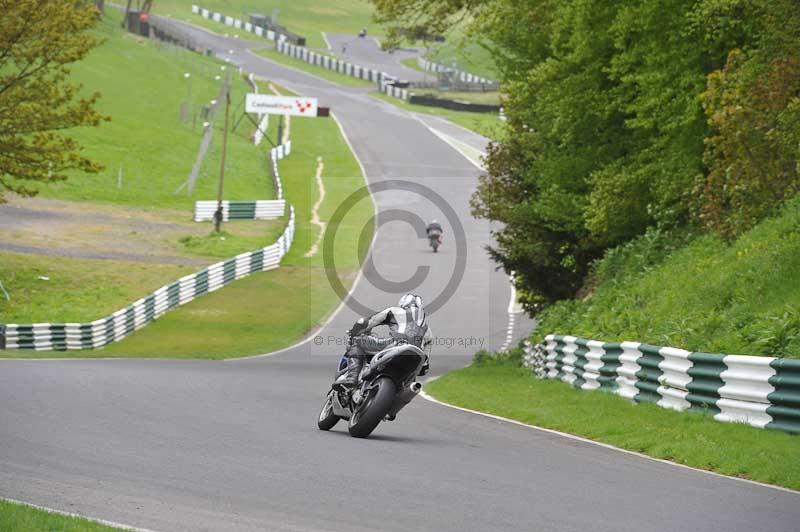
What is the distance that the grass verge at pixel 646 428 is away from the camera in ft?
36.9

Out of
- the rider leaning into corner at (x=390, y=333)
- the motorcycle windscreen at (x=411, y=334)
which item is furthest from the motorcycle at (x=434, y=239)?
the motorcycle windscreen at (x=411, y=334)

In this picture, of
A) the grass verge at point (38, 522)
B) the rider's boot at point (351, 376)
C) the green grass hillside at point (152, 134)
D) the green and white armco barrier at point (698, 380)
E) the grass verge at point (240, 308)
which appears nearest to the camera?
the grass verge at point (38, 522)

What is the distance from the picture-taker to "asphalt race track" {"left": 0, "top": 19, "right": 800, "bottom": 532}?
8594mm

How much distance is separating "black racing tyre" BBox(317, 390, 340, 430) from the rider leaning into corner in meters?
0.40

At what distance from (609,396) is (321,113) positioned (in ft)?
227

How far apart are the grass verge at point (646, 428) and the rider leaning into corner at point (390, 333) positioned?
2486mm

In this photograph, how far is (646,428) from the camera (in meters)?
13.8

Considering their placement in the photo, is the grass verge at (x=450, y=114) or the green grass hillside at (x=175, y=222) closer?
the green grass hillside at (x=175, y=222)

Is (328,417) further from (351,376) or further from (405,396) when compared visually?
(405,396)

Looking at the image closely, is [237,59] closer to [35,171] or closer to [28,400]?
[35,171]

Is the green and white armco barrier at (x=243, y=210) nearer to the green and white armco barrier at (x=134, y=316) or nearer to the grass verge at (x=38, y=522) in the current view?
the green and white armco barrier at (x=134, y=316)

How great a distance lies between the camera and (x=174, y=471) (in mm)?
10078

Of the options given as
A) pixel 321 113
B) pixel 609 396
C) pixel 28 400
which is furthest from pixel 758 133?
pixel 321 113

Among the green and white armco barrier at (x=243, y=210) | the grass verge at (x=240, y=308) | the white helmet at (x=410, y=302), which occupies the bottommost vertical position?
the grass verge at (x=240, y=308)
